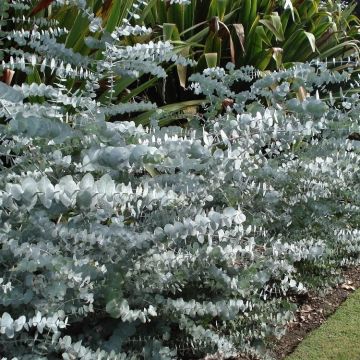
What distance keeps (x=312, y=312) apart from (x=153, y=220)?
1255 millimetres

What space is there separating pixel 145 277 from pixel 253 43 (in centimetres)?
280

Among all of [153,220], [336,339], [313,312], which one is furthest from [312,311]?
[153,220]

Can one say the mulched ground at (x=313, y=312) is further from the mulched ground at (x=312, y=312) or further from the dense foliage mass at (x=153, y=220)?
the dense foliage mass at (x=153, y=220)

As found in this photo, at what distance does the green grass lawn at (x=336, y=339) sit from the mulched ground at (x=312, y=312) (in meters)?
0.04

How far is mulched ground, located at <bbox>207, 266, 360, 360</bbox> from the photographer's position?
269 cm

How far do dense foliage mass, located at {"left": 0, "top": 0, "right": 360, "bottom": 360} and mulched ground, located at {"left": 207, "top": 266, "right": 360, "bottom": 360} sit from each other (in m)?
0.15

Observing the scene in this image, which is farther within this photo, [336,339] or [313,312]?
[313,312]

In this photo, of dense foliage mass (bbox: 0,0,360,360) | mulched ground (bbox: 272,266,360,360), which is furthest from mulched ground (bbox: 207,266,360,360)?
dense foliage mass (bbox: 0,0,360,360)

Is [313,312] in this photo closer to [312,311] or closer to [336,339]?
[312,311]

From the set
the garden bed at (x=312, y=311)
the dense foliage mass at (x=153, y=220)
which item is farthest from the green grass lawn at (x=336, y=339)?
the dense foliage mass at (x=153, y=220)

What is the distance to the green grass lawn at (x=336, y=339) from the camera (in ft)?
8.63

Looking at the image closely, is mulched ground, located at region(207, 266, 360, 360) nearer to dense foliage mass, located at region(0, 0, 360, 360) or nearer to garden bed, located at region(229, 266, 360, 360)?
garden bed, located at region(229, 266, 360, 360)

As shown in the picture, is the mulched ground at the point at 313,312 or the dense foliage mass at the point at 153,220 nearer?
the dense foliage mass at the point at 153,220

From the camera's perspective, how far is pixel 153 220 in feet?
6.66
